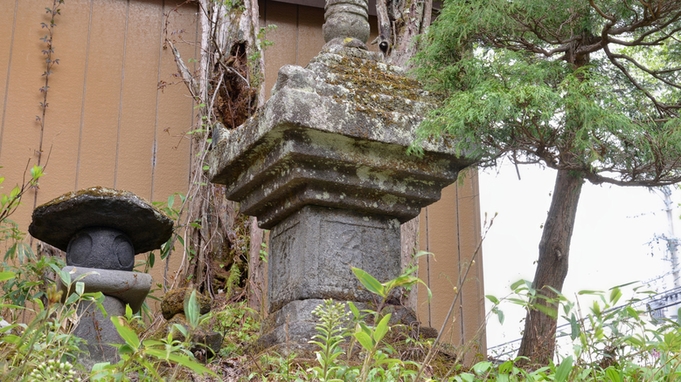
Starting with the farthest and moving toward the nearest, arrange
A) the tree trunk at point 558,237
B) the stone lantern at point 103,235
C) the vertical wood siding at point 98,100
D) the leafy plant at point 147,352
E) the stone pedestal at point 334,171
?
the vertical wood siding at point 98,100 → the tree trunk at point 558,237 → the stone lantern at point 103,235 → the stone pedestal at point 334,171 → the leafy plant at point 147,352

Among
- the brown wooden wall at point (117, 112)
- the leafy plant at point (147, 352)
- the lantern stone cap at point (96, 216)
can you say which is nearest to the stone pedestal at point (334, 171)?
the lantern stone cap at point (96, 216)

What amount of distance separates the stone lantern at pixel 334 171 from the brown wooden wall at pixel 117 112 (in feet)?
7.20

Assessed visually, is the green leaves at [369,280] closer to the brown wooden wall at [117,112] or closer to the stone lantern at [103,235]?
the stone lantern at [103,235]

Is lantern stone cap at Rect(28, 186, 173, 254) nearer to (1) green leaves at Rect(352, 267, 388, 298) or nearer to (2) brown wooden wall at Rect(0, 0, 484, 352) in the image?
(2) brown wooden wall at Rect(0, 0, 484, 352)

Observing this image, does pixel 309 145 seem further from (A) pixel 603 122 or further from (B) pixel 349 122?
(A) pixel 603 122

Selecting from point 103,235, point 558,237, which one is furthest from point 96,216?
point 558,237

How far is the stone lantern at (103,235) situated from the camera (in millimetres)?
2945

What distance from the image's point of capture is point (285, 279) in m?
2.66

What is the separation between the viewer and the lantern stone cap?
116 inches

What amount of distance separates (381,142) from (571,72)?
68cm

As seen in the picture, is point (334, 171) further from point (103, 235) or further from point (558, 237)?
point (558, 237)

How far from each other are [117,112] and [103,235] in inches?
76.9

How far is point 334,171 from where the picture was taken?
8.26ft

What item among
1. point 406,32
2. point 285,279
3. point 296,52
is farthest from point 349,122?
point 296,52
